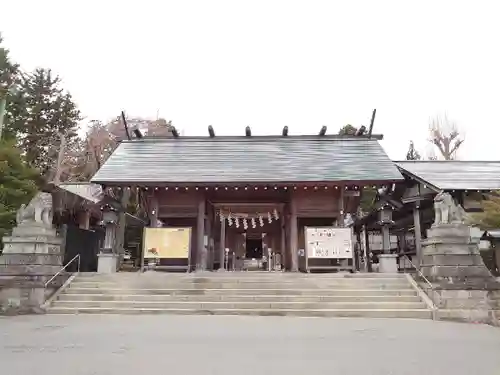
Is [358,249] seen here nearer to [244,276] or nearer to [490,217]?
[490,217]

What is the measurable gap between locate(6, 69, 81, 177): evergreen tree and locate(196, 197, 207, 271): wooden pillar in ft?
56.8

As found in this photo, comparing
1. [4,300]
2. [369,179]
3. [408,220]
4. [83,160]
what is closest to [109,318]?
[4,300]

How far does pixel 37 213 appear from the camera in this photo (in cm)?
1055

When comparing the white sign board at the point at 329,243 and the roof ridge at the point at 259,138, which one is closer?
the white sign board at the point at 329,243

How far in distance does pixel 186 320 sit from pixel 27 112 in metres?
26.4

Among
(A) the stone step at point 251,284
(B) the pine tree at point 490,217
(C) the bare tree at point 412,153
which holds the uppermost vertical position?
(C) the bare tree at point 412,153

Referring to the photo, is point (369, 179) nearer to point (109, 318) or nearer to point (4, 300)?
point (109, 318)

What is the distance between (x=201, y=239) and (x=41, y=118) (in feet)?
70.9

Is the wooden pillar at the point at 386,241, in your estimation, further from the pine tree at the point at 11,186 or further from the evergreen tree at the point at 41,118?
the evergreen tree at the point at 41,118

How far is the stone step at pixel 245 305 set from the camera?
9656 mm

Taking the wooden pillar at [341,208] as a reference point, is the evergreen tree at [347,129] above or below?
above

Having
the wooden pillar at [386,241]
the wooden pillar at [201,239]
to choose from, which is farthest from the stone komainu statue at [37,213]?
the wooden pillar at [386,241]

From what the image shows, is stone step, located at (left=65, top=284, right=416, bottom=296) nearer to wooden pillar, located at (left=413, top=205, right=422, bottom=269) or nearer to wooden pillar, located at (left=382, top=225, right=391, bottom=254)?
wooden pillar, located at (left=382, top=225, right=391, bottom=254)

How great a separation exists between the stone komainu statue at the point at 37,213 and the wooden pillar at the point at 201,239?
5.42 metres
